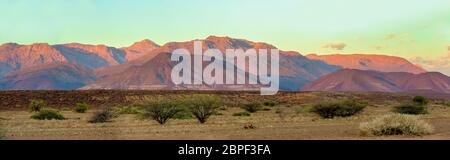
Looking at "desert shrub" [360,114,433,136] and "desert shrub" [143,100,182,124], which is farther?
"desert shrub" [143,100,182,124]

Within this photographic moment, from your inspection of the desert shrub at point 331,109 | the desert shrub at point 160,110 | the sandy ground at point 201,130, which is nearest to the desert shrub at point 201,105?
the desert shrub at point 160,110

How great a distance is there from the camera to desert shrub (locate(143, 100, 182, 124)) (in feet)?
130

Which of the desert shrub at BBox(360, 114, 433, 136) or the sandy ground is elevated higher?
the desert shrub at BBox(360, 114, 433, 136)

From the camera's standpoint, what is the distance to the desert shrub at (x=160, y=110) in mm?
39656

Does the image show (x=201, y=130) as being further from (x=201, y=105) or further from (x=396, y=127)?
(x=201, y=105)

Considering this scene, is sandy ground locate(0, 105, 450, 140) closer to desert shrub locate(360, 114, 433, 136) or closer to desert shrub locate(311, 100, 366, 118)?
desert shrub locate(360, 114, 433, 136)

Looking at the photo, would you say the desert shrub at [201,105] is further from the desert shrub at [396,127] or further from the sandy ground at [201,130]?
the desert shrub at [396,127]

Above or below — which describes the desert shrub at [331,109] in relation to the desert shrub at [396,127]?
below

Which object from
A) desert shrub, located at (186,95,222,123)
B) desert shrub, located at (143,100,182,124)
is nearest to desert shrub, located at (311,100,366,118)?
desert shrub, located at (186,95,222,123)
